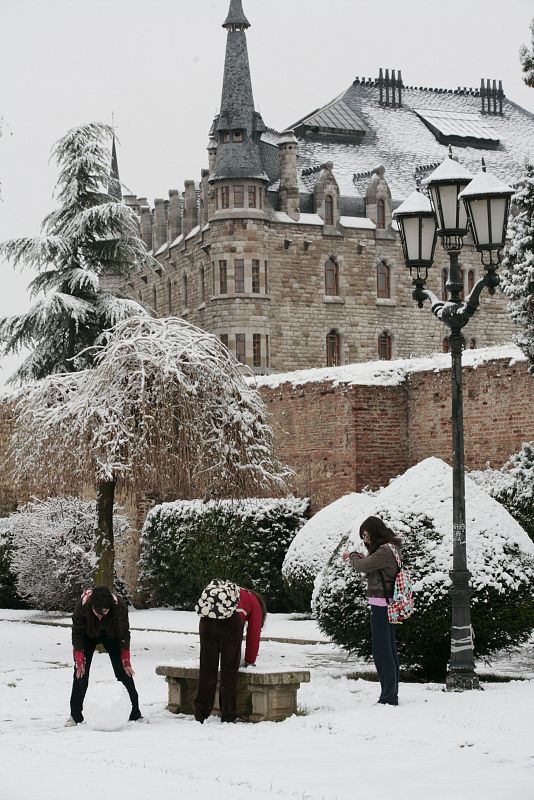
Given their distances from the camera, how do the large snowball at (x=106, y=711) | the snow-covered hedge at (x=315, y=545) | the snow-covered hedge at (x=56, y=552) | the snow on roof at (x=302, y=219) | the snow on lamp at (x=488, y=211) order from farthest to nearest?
the snow on roof at (x=302, y=219)
the snow-covered hedge at (x=56, y=552)
the snow-covered hedge at (x=315, y=545)
the snow on lamp at (x=488, y=211)
the large snowball at (x=106, y=711)

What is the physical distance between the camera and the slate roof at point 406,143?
6362 cm

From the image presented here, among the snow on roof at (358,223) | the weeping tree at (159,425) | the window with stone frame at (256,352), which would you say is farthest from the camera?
the snow on roof at (358,223)

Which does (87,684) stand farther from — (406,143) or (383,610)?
(406,143)

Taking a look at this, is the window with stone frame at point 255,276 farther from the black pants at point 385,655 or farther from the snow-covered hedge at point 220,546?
the black pants at point 385,655

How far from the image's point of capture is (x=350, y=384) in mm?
24734

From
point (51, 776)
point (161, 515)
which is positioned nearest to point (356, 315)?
point (161, 515)

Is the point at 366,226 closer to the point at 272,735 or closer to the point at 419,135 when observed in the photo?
the point at 419,135

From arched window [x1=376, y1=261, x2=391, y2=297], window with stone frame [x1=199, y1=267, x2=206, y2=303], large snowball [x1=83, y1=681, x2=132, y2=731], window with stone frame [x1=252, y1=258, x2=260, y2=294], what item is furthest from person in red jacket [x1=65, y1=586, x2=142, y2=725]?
arched window [x1=376, y1=261, x2=391, y2=297]

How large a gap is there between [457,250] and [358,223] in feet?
158

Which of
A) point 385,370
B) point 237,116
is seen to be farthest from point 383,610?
point 237,116

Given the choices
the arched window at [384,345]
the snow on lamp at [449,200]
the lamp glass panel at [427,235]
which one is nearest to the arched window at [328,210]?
the arched window at [384,345]

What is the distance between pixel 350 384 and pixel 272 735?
1449 cm

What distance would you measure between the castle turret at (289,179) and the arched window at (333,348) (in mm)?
5129

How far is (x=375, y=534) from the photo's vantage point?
12172 millimetres
